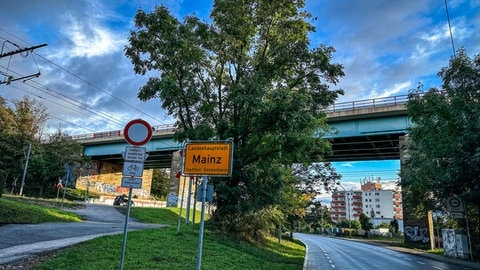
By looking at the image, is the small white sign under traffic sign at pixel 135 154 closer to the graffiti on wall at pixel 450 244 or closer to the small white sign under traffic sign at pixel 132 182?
the small white sign under traffic sign at pixel 132 182

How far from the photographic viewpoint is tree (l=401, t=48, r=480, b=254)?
1722 centimetres

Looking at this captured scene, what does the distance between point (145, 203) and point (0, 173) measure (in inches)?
A: 1600

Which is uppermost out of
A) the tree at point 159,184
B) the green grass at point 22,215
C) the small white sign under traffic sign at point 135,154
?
the tree at point 159,184

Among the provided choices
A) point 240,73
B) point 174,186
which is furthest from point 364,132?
point 174,186

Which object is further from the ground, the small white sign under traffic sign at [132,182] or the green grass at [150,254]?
the small white sign under traffic sign at [132,182]

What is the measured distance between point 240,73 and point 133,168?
38.8ft

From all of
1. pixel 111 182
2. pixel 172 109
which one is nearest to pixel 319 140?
pixel 172 109

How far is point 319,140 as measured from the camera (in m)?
18.5

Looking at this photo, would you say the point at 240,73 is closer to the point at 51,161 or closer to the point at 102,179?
the point at 51,161

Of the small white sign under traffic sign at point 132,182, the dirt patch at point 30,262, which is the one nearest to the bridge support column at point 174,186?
the dirt patch at point 30,262

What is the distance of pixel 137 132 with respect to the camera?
7.53 metres

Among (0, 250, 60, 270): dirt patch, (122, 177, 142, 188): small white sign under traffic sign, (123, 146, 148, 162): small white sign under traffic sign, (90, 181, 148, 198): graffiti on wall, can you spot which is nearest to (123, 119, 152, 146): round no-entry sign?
(123, 146, 148, 162): small white sign under traffic sign

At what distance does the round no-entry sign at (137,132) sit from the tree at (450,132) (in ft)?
47.3

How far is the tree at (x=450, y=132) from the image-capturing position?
56.5 feet
